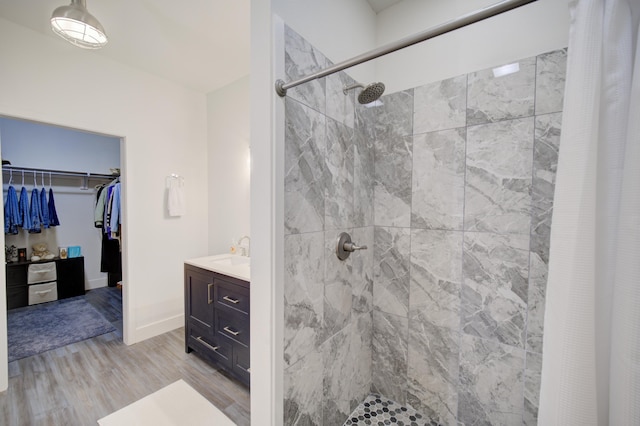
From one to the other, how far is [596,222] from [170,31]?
2.77m

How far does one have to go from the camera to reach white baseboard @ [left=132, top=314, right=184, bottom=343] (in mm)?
2529

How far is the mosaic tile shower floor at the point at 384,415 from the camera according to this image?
153 centimetres

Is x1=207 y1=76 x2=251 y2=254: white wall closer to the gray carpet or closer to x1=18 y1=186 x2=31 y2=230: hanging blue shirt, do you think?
the gray carpet

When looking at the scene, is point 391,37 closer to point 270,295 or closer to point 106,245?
point 270,295

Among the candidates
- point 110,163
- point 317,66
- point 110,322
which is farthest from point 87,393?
point 110,163

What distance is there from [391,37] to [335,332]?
195 centimetres

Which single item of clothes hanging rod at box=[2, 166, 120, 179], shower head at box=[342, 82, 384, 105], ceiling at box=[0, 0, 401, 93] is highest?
ceiling at box=[0, 0, 401, 93]

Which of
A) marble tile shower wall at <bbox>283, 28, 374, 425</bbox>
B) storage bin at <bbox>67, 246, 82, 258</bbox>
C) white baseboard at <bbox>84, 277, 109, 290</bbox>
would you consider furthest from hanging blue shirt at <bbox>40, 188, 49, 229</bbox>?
marble tile shower wall at <bbox>283, 28, 374, 425</bbox>

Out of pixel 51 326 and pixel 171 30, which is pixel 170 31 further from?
pixel 51 326

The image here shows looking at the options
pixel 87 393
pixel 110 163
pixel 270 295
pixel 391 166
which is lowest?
pixel 87 393

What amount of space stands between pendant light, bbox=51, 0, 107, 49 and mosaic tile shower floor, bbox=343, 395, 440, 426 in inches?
115

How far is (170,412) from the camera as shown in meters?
1.70

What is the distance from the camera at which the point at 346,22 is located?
4.73ft

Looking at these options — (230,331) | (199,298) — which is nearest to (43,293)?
(199,298)
